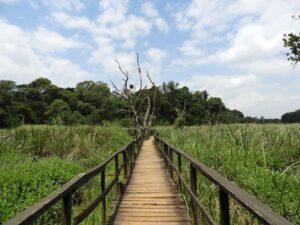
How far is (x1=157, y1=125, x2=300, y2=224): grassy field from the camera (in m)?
5.10

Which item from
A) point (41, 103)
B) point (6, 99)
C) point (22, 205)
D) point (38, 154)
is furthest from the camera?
point (41, 103)

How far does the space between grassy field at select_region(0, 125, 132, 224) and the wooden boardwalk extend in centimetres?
66

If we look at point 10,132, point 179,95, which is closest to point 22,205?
point 10,132

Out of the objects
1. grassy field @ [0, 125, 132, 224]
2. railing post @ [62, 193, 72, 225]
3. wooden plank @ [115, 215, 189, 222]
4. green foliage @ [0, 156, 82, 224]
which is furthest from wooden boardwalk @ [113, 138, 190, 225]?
railing post @ [62, 193, 72, 225]

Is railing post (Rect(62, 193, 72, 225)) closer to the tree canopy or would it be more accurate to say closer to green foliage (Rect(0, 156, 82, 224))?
green foliage (Rect(0, 156, 82, 224))

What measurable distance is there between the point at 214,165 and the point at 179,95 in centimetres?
5683

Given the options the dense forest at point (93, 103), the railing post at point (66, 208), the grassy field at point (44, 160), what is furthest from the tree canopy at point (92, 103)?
the railing post at point (66, 208)

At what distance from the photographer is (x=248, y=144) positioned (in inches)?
325

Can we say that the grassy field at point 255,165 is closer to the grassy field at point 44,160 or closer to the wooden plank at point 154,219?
the wooden plank at point 154,219

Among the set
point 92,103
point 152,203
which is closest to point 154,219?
point 152,203

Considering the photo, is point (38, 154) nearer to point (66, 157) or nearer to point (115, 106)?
point (66, 157)

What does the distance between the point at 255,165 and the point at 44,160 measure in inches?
230

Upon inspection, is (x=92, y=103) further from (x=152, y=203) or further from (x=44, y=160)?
(x=152, y=203)

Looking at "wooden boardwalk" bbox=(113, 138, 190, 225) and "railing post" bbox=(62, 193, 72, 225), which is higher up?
"railing post" bbox=(62, 193, 72, 225)
